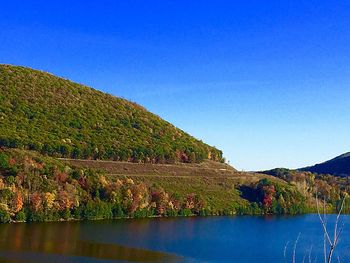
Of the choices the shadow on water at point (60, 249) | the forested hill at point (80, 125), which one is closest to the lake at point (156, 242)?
the shadow on water at point (60, 249)

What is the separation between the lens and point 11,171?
76.0 metres

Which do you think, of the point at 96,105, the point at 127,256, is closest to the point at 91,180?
the point at 127,256

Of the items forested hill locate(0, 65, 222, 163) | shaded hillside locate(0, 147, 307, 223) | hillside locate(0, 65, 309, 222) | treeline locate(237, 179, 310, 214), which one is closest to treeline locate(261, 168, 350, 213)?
treeline locate(237, 179, 310, 214)

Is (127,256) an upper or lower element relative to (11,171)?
lower

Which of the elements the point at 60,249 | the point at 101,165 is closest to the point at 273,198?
the point at 101,165

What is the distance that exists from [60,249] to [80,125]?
68.1 meters

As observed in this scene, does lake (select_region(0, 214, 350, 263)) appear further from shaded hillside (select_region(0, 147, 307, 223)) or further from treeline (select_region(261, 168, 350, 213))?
treeline (select_region(261, 168, 350, 213))

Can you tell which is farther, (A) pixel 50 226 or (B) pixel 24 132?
(B) pixel 24 132

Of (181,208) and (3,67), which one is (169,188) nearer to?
(181,208)

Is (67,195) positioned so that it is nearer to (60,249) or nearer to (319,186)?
(60,249)

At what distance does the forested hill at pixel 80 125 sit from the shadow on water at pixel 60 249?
118ft

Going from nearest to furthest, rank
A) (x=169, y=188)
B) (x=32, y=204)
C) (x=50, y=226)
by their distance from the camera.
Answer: (x=50, y=226), (x=32, y=204), (x=169, y=188)

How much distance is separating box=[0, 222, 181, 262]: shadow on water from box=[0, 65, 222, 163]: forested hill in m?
36.1

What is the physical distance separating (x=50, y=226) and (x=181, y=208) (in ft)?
112
